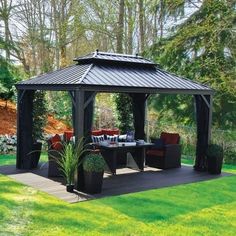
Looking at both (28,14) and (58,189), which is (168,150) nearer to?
(58,189)

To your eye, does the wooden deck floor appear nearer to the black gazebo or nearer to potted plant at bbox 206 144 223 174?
potted plant at bbox 206 144 223 174

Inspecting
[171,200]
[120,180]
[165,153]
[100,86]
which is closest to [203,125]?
[165,153]

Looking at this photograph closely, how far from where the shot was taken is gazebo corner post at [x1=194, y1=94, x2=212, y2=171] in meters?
10.9

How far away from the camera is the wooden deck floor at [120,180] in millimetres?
8141

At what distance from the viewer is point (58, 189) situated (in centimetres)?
834

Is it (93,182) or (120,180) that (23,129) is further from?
(93,182)

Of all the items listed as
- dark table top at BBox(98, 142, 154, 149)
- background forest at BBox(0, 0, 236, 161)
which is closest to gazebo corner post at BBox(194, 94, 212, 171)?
dark table top at BBox(98, 142, 154, 149)

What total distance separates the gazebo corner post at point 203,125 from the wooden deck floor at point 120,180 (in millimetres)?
388

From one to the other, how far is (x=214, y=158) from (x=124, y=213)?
4639 millimetres

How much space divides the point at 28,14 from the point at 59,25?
2329 millimetres

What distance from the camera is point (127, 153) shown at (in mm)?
11164

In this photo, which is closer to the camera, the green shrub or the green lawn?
the green lawn

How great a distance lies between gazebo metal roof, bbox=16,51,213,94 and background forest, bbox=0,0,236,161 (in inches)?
122

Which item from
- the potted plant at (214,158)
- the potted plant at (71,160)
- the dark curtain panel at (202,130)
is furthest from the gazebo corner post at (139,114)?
the potted plant at (71,160)
